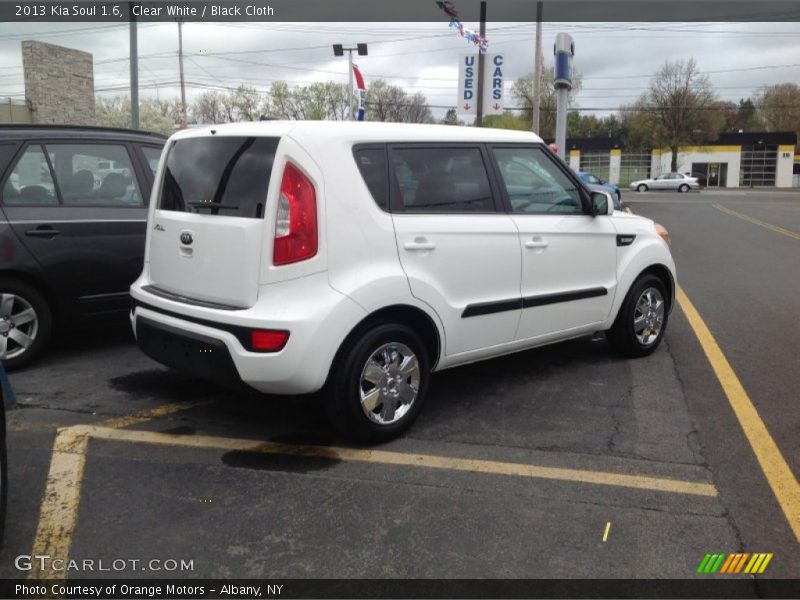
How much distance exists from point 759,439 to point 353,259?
2.64 meters

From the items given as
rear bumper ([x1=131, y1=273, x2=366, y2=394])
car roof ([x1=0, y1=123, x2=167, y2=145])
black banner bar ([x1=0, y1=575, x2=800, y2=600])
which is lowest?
black banner bar ([x1=0, y1=575, x2=800, y2=600])

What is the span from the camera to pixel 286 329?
352cm

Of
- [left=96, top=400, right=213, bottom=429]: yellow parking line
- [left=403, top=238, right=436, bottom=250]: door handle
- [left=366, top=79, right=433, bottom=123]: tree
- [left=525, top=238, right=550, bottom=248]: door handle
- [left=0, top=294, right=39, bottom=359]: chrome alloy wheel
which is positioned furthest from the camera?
[left=366, top=79, right=433, bottom=123]: tree

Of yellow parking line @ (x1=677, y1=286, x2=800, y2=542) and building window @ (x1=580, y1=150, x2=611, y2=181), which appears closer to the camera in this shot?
yellow parking line @ (x1=677, y1=286, x2=800, y2=542)

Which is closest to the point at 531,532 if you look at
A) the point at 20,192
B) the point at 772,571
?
the point at 772,571

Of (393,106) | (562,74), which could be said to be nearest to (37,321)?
(562,74)

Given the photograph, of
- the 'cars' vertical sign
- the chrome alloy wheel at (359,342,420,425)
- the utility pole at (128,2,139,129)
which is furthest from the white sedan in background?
the chrome alloy wheel at (359,342,420,425)

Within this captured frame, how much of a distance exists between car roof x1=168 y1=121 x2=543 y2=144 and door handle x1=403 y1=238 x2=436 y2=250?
0.62 m

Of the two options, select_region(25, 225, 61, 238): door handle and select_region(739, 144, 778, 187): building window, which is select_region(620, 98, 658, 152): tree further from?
select_region(25, 225, 61, 238): door handle

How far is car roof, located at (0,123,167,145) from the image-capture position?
534 cm

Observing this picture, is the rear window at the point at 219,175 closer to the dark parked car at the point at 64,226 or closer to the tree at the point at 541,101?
the dark parked car at the point at 64,226

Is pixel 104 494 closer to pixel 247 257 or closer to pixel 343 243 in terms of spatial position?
pixel 247 257

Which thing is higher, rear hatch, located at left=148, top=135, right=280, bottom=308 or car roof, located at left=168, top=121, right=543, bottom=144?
car roof, located at left=168, top=121, right=543, bottom=144

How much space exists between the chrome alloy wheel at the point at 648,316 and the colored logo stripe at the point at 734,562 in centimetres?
288
